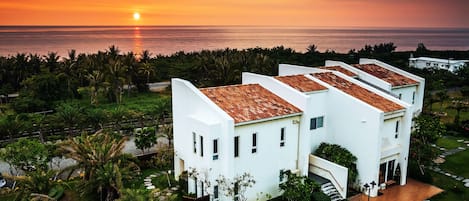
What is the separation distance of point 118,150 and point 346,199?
1336 cm

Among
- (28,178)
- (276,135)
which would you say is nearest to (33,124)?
(28,178)

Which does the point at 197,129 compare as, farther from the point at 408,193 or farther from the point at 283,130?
the point at 408,193

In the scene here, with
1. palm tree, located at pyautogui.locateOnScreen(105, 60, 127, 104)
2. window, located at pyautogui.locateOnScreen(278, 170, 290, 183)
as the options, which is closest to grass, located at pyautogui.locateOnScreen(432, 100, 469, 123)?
window, located at pyautogui.locateOnScreen(278, 170, 290, 183)

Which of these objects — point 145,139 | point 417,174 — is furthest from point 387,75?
point 145,139

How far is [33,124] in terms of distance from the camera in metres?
34.8

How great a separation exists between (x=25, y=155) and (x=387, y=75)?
27061 millimetres

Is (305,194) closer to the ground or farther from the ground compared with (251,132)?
closer to the ground

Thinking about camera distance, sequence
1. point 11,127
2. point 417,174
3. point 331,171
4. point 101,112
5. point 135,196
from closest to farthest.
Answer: point 135,196 → point 331,171 → point 417,174 → point 11,127 → point 101,112

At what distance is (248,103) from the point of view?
22828 mm

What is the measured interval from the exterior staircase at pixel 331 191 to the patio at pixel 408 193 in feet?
2.85

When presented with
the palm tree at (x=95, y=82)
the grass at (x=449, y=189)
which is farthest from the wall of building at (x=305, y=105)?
the palm tree at (x=95, y=82)

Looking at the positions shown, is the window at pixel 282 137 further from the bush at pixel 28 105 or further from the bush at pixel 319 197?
the bush at pixel 28 105

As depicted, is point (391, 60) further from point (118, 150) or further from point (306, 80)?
point (118, 150)

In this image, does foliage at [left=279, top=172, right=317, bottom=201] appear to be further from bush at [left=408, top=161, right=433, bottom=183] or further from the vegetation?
bush at [left=408, top=161, right=433, bottom=183]
